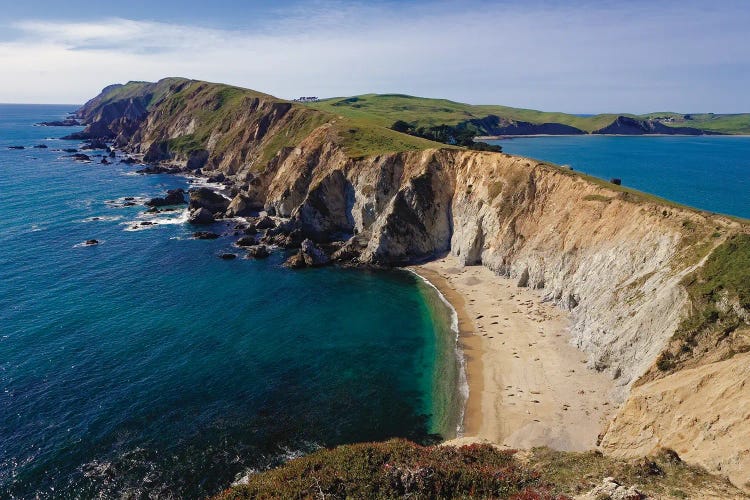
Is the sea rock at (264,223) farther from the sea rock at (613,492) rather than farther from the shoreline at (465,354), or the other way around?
the sea rock at (613,492)

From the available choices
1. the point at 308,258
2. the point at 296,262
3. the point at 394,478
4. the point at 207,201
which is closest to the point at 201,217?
the point at 207,201

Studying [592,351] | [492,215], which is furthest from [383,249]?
[592,351]

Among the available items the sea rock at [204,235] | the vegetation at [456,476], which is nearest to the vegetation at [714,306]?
the vegetation at [456,476]

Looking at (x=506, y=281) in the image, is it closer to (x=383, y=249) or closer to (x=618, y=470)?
(x=383, y=249)

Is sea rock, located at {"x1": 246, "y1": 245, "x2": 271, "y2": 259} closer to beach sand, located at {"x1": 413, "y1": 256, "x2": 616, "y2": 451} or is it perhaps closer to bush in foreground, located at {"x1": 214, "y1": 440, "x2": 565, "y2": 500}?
beach sand, located at {"x1": 413, "y1": 256, "x2": 616, "y2": 451}

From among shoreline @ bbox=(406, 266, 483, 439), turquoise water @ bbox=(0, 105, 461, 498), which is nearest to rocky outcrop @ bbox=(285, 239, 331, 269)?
turquoise water @ bbox=(0, 105, 461, 498)
